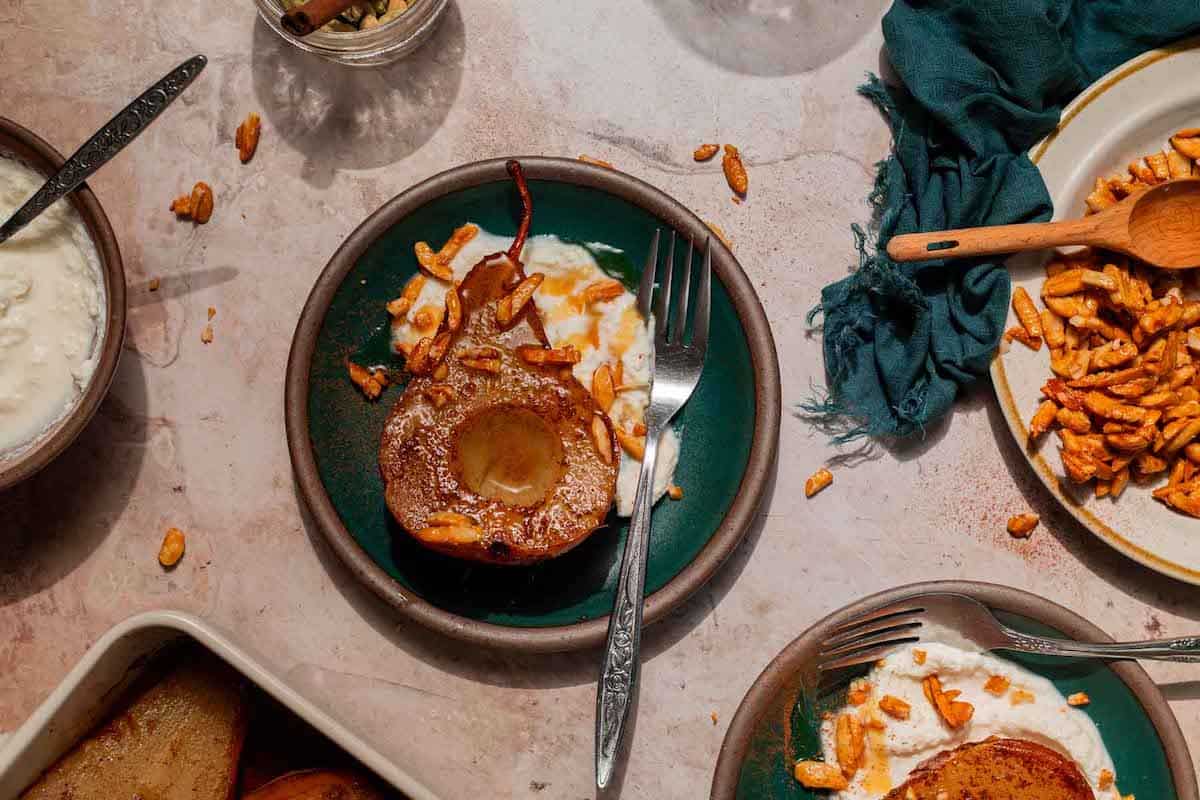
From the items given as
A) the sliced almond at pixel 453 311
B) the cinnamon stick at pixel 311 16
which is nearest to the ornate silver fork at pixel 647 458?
the sliced almond at pixel 453 311

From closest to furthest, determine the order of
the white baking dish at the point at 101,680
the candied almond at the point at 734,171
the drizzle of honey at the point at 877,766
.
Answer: the white baking dish at the point at 101,680
the drizzle of honey at the point at 877,766
the candied almond at the point at 734,171

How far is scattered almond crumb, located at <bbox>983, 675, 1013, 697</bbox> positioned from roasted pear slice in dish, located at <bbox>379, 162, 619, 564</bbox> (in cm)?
47

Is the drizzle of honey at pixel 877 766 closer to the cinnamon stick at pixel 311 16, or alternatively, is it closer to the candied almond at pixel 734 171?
the candied almond at pixel 734 171

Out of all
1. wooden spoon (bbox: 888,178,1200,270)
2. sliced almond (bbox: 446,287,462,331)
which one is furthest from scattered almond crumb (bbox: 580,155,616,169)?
wooden spoon (bbox: 888,178,1200,270)

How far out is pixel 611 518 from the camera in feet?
3.66

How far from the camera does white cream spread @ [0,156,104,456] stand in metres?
1.03

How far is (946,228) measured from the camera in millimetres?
A: 1149

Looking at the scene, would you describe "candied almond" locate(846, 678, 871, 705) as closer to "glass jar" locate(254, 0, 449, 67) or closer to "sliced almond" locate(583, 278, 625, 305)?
"sliced almond" locate(583, 278, 625, 305)

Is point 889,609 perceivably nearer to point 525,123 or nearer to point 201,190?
point 525,123

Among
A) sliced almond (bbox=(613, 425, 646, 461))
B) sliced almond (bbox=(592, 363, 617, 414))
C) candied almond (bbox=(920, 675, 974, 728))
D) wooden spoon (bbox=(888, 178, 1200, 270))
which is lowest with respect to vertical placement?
candied almond (bbox=(920, 675, 974, 728))

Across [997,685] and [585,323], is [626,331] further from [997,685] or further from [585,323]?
[997,685]

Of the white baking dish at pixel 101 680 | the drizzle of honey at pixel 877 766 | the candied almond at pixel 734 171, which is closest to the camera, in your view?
the white baking dish at pixel 101 680

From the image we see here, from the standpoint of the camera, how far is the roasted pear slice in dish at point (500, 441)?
1.02m

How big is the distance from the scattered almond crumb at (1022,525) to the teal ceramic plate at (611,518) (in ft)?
0.99
